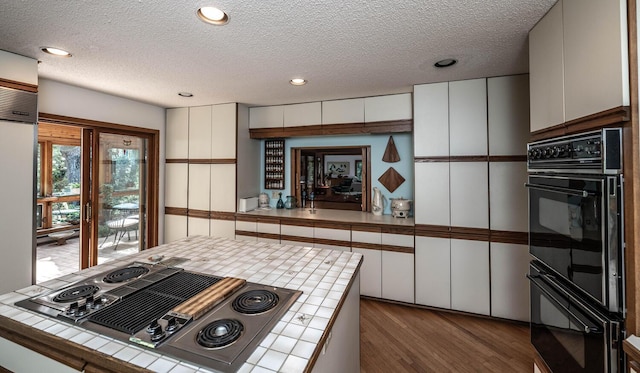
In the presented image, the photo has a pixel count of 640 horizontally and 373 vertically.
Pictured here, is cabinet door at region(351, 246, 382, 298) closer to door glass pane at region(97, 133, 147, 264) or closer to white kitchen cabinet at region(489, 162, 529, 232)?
white kitchen cabinet at region(489, 162, 529, 232)

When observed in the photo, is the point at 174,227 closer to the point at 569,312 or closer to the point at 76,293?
the point at 76,293

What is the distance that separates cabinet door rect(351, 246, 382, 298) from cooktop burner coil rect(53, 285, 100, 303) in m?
2.41

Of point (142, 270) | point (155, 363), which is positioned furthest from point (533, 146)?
point (142, 270)

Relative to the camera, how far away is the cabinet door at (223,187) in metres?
3.76

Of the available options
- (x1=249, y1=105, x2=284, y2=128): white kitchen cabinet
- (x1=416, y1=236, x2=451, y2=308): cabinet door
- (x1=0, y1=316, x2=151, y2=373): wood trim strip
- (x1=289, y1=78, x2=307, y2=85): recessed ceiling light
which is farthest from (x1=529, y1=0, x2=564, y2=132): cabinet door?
(x1=249, y1=105, x2=284, y2=128): white kitchen cabinet

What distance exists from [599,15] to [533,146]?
2.40 feet

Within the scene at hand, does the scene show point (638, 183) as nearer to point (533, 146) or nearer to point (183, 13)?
point (533, 146)

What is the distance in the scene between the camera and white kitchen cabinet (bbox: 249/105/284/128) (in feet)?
12.5

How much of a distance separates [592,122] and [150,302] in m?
2.18

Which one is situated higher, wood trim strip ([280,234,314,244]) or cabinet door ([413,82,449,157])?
cabinet door ([413,82,449,157])

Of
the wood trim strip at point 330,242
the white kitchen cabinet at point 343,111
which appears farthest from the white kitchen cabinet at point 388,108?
the wood trim strip at point 330,242

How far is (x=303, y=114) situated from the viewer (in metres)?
3.68

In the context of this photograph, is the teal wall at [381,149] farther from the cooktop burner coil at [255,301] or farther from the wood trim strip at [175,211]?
the cooktop burner coil at [255,301]

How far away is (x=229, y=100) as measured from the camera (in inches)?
143
